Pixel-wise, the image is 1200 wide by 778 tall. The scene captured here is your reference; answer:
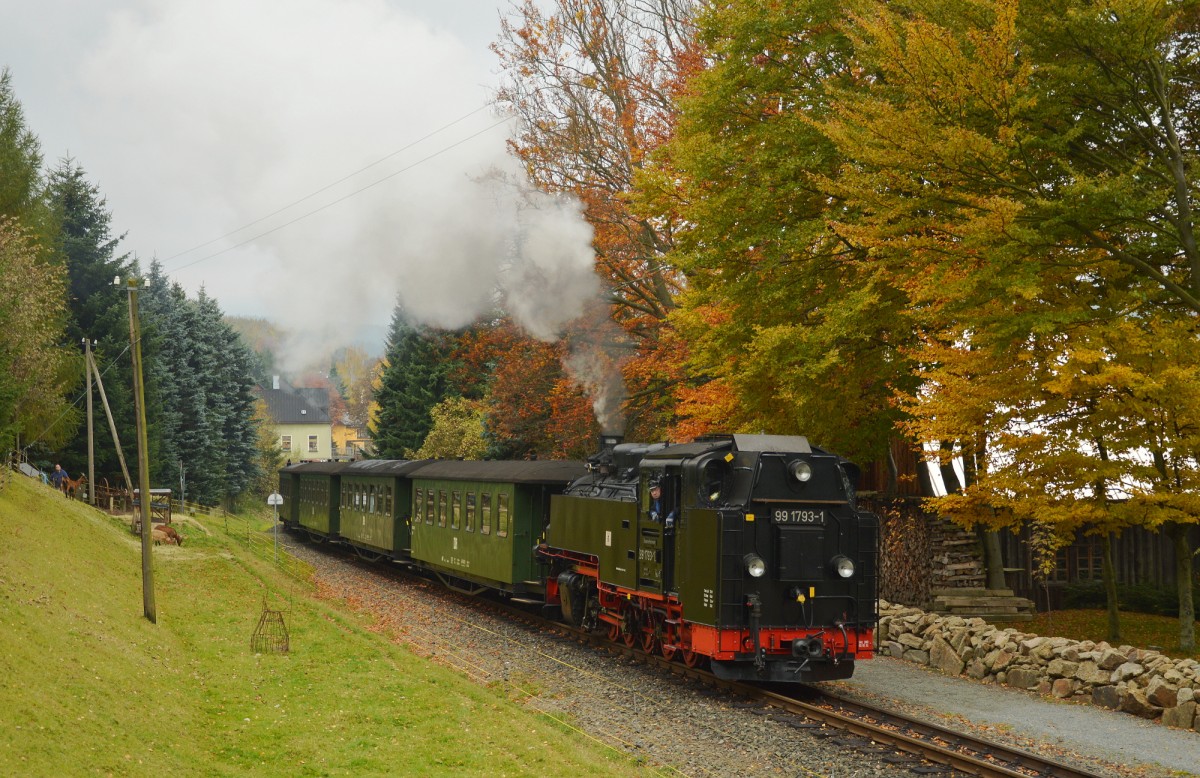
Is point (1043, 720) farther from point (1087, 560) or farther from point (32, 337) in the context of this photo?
point (32, 337)

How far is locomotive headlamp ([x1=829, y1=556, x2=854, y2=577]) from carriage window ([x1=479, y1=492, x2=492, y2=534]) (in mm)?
9353

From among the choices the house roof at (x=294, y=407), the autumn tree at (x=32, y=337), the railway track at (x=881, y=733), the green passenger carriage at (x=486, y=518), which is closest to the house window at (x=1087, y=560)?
the railway track at (x=881, y=733)

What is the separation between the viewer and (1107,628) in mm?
18000

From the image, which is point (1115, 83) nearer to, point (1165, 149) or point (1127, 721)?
point (1165, 149)

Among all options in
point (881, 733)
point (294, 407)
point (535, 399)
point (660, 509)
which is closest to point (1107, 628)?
point (881, 733)

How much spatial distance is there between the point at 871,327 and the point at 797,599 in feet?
21.2

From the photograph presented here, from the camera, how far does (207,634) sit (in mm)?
17188

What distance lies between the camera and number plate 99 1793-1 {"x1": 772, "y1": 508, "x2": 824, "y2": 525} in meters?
12.7

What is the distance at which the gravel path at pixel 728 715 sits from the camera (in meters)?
10.2

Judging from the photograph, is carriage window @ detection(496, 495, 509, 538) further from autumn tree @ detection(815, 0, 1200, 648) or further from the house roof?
the house roof

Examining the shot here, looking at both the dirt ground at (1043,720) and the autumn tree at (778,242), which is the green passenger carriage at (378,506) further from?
the dirt ground at (1043,720)

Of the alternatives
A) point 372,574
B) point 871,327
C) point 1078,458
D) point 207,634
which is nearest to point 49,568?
point 207,634

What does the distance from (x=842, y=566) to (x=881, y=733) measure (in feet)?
7.95

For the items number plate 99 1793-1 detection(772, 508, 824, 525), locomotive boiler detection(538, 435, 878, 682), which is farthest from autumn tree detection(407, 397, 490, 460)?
number plate 99 1793-1 detection(772, 508, 824, 525)
